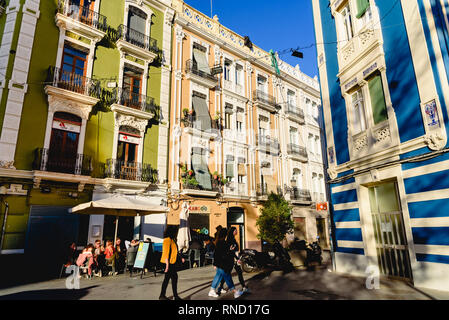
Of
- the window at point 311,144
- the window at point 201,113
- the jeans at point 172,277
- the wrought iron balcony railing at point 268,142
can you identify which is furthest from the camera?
the window at point 311,144

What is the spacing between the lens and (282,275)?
386 inches

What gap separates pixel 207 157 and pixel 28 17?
11.3 m

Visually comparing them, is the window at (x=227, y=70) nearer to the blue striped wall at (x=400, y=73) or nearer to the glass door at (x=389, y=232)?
the blue striped wall at (x=400, y=73)

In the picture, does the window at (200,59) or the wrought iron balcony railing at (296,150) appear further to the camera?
the wrought iron balcony railing at (296,150)

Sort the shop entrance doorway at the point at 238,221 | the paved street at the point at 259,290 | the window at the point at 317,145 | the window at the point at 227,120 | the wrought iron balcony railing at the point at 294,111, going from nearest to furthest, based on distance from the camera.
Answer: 1. the paved street at the point at 259,290
2. the shop entrance doorway at the point at 238,221
3. the window at the point at 227,120
4. the wrought iron balcony railing at the point at 294,111
5. the window at the point at 317,145

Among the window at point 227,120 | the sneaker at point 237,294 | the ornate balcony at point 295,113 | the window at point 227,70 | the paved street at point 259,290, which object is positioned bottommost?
the paved street at point 259,290

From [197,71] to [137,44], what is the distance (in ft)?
13.5

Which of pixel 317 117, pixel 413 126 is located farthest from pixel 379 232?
pixel 317 117

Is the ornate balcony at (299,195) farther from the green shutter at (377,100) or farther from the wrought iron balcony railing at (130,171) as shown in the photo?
the green shutter at (377,100)

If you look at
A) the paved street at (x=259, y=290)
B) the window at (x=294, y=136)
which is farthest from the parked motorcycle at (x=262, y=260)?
the window at (x=294, y=136)

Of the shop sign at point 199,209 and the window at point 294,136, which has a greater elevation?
the window at point 294,136

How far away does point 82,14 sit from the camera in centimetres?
1396

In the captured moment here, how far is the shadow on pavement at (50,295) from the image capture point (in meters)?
6.88

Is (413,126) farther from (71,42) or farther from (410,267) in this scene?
(71,42)
